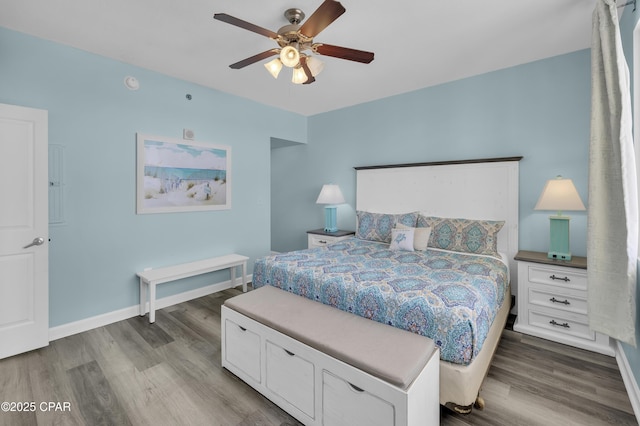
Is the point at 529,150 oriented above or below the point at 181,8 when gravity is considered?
below

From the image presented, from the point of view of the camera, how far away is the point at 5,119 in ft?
7.32

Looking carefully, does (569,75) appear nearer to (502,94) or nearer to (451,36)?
(502,94)

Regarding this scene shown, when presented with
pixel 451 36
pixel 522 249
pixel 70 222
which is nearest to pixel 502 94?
pixel 451 36

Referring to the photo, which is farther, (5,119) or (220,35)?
(220,35)

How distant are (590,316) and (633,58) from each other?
1.77m

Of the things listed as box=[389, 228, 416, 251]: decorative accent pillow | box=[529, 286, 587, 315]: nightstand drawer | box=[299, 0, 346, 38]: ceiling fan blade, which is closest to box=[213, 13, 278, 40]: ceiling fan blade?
box=[299, 0, 346, 38]: ceiling fan blade

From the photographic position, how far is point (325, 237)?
4.24 metres

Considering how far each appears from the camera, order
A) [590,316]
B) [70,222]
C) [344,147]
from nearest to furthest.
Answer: [590,316] < [70,222] < [344,147]

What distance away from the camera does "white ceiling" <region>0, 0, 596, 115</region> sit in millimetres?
2068

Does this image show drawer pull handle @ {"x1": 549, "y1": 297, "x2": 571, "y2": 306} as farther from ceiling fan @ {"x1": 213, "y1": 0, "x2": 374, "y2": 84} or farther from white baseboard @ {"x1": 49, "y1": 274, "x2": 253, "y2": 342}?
white baseboard @ {"x1": 49, "y1": 274, "x2": 253, "y2": 342}

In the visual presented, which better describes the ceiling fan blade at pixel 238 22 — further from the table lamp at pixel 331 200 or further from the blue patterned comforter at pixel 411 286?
the table lamp at pixel 331 200

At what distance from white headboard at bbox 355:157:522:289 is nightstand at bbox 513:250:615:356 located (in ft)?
1.47

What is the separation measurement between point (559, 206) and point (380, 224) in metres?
1.79

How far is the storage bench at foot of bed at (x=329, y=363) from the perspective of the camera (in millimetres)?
1312
